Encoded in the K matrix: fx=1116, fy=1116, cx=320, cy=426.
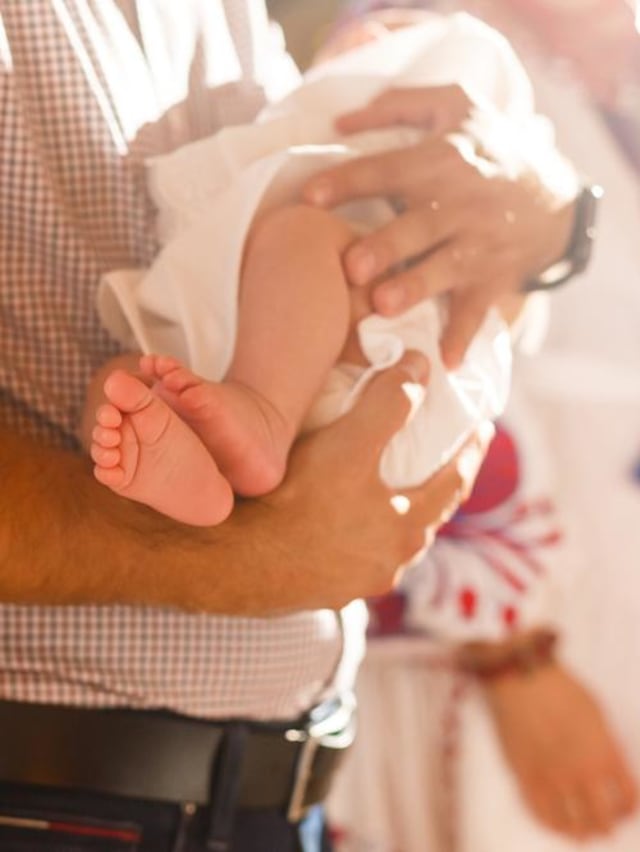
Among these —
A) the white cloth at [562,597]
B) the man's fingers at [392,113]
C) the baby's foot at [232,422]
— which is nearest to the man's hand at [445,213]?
the man's fingers at [392,113]

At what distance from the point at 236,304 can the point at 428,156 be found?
8.4 inches

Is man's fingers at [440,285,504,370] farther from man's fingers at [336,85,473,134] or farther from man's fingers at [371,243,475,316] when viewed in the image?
man's fingers at [336,85,473,134]

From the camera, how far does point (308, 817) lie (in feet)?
3.04

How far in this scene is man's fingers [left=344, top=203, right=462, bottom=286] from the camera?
2.55ft

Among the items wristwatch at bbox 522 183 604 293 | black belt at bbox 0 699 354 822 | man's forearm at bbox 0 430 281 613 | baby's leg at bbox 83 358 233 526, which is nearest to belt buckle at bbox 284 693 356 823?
black belt at bbox 0 699 354 822

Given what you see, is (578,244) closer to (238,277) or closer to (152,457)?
(238,277)

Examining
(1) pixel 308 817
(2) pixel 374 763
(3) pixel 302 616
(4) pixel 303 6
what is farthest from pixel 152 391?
(4) pixel 303 6

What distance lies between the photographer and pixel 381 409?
77 cm

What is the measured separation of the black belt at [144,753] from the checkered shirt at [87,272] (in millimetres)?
13

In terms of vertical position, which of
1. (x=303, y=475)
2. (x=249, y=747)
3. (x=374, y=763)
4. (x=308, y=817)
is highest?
(x=303, y=475)

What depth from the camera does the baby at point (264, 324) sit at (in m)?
0.65

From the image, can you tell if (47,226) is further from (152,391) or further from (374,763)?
(374,763)

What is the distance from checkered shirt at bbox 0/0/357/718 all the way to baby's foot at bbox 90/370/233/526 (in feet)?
0.63

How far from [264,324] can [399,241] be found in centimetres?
14
